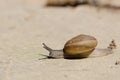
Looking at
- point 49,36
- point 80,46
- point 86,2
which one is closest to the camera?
point 80,46

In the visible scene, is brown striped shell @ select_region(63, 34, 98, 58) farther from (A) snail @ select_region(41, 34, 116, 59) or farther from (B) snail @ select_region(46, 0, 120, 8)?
(B) snail @ select_region(46, 0, 120, 8)

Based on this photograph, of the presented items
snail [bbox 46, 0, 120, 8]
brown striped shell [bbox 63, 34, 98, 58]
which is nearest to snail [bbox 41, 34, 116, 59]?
brown striped shell [bbox 63, 34, 98, 58]

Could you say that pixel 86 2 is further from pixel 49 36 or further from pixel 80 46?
pixel 80 46

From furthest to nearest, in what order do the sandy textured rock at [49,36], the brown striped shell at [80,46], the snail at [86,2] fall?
1. the snail at [86,2]
2. the brown striped shell at [80,46]
3. the sandy textured rock at [49,36]

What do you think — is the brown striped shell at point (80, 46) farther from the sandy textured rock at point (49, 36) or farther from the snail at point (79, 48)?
the sandy textured rock at point (49, 36)

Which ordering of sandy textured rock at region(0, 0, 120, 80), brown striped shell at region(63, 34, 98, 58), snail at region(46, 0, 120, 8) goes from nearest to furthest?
sandy textured rock at region(0, 0, 120, 80)
brown striped shell at region(63, 34, 98, 58)
snail at region(46, 0, 120, 8)

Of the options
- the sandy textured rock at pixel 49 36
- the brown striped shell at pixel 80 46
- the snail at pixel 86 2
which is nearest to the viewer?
the sandy textured rock at pixel 49 36

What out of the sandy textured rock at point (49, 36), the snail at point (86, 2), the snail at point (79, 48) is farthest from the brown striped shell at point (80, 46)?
the snail at point (86, 2)

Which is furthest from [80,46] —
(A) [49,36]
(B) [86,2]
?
(B) [86,2]

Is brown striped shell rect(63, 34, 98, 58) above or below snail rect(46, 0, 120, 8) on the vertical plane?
below

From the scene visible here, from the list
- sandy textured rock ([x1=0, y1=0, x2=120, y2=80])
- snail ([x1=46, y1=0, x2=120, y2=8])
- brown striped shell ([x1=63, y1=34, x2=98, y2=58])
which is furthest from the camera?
snail ([x1=46, y1=0, x2=120, y2=8])

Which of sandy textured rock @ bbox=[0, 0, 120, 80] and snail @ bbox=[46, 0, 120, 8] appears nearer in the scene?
sandy textured rock @ bbox=[0, 0, 120, 80]

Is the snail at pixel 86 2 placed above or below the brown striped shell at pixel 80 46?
above
